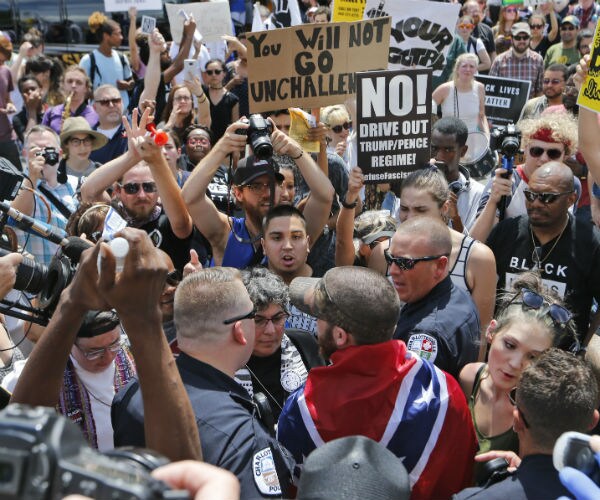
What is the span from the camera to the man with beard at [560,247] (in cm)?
430

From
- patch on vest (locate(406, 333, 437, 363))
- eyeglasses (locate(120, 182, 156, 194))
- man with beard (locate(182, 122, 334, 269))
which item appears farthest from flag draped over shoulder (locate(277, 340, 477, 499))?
eyeglasses (locate(120, 182, 156, 194))

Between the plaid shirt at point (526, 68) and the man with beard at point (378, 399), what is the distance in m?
8.52

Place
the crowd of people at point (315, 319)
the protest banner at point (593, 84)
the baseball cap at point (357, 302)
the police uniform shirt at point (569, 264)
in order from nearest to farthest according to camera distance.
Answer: the crowd of people at point (315, 319) < the baseball cap at point (357, 302) < the protest banner at point (593, 84) < the police uniform shirt at point (569, 264)

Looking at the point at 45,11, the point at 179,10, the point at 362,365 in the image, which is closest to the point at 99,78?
the point at 179,10

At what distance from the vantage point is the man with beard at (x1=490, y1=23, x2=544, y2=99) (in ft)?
34.8

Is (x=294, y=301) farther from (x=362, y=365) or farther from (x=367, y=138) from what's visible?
(x=367, y=138)

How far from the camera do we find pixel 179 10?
9391 millimetres

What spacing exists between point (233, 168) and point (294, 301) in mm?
1988

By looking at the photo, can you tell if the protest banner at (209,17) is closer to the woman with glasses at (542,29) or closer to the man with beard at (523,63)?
the man with beard at (523,63)

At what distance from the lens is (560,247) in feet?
14.3

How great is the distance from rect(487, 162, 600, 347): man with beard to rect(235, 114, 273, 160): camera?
1.42 metres

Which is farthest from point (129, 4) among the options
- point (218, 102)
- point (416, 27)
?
point (416, 27)

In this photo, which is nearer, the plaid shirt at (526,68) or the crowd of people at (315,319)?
the crowd of people at (315,319)

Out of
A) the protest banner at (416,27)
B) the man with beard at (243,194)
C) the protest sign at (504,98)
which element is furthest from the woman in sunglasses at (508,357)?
the protest sign at (504,98)
